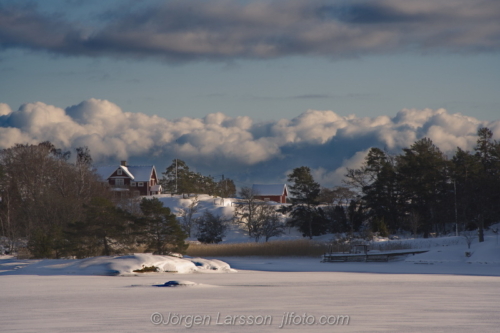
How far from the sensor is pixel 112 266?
27.6 m

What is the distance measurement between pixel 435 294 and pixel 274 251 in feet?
102

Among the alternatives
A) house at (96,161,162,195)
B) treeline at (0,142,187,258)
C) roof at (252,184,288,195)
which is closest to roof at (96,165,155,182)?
house at (96,161,162,195)

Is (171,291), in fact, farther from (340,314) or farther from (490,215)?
(490,215)

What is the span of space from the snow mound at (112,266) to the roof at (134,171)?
74861 mm

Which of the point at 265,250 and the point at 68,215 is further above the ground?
the point at 68,215

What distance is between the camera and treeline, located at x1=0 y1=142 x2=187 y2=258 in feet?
119

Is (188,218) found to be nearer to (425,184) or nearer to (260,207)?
(260,207)

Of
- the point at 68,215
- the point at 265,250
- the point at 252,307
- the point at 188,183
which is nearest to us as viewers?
the point at 252,307

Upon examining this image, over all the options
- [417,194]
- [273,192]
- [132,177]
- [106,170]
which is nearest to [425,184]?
[417,194]

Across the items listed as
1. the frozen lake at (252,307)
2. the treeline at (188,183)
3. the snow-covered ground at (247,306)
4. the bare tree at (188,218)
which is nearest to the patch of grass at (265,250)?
the snow-covered ground at (247,306)

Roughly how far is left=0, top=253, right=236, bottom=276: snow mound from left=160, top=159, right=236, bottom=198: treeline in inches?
2705

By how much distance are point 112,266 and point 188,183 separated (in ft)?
238

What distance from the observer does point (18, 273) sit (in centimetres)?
2794

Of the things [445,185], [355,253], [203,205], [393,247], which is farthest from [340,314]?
[203,205]
